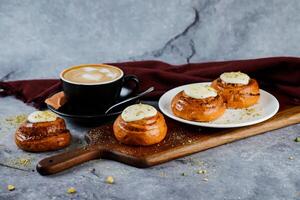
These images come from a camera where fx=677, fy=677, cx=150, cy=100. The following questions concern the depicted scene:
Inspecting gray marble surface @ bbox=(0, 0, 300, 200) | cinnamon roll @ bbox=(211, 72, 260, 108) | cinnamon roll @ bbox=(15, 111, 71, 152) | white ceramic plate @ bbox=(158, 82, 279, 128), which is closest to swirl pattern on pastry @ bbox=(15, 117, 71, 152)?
cinnamon roll @ bbox=(15, 111, 71, 152)

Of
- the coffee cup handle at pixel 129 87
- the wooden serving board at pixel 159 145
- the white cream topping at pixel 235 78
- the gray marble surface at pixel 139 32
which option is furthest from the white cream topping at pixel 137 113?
the gray marble surface at pixel 139 32

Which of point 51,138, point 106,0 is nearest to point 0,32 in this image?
point 106,0

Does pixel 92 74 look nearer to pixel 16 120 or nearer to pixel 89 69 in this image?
pixel 89 69

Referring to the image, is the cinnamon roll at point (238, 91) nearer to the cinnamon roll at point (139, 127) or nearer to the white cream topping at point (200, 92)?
the white cream topping at point (200, 92)

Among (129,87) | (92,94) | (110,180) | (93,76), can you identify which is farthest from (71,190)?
(129,87)

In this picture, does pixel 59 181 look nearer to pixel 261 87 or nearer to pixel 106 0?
pixel 261 87

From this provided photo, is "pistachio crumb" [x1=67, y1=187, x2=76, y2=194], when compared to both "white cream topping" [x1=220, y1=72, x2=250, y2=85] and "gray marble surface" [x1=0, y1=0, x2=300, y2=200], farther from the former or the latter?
"gray marble surface" [x1=0, y1=0, x2=300, y2=200]

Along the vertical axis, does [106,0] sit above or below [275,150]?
above
